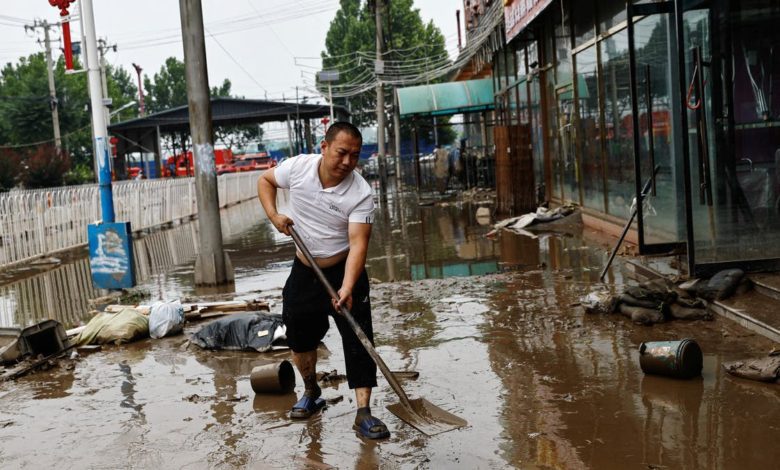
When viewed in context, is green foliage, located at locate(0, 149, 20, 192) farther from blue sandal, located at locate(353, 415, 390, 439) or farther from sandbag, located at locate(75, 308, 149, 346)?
blue sandal, located at locate(353, 415, 390, 439)

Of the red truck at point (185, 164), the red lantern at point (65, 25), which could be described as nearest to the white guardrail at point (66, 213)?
the red lantern at point (65, 25)

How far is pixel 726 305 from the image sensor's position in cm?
701

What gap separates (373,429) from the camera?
4.70 m

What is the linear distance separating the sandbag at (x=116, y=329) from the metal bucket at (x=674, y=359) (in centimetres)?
460

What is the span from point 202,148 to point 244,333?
4517mm

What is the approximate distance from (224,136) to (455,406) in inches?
3722

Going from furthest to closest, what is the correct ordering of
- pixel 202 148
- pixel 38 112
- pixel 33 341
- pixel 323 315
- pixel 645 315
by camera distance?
pixel 38 112
pixel 202 148
pixel 33 341
pixel 645 315
pixel 323 315

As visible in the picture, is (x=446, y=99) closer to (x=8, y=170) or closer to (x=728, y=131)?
(x=8, y=170)

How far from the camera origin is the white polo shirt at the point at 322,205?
4922 mm

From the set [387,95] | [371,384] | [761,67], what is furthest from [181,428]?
[387,95]

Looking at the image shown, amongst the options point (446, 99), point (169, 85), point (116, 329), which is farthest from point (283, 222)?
point (169, 85)

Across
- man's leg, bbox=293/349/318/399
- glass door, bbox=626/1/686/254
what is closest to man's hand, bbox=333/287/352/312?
man's leg, bbox=293/349/318/399

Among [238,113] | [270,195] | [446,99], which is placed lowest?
[270,195]

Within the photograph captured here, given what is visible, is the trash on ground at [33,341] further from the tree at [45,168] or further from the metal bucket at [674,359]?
the tree at [45,168]
